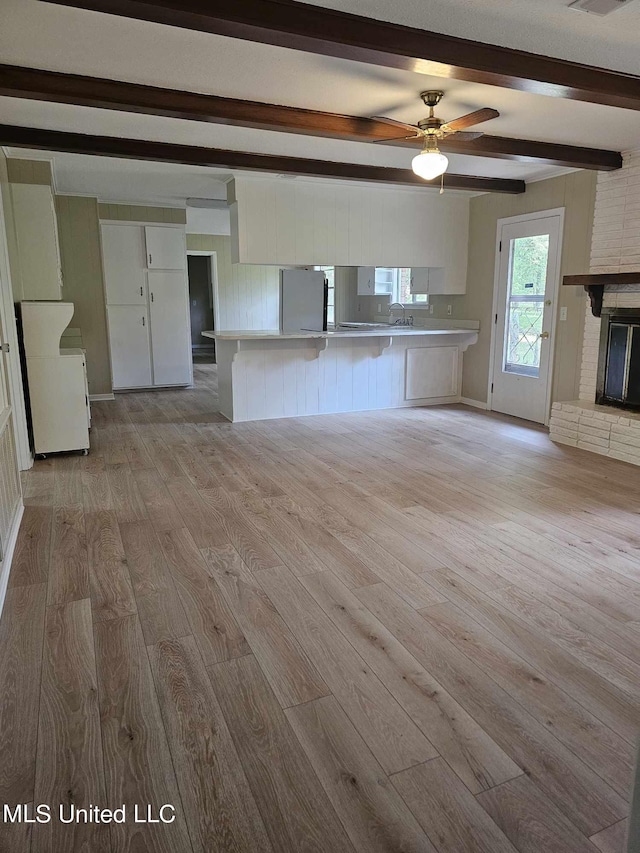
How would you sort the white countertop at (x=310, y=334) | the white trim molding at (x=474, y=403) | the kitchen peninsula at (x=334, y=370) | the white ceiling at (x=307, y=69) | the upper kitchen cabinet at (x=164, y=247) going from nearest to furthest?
the white ceiling at (x=307, y=69) < the white countertop at (x=310, y=334) < the kitchen peninsula at (x=334, y=370) < the white trim molding at (x=474, y=403) < the upper kitchen cabinet at (x=164, y=247)

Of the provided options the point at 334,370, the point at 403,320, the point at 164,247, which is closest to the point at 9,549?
the point at 334,370

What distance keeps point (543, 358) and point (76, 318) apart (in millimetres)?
5446

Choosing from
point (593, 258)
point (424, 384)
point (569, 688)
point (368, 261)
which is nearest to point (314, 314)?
point (368, 261)

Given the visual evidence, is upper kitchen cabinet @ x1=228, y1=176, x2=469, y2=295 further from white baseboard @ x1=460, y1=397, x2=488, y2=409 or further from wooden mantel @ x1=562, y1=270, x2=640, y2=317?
wooden mantel @ x1=562, y1=270, x2=640, y2=317

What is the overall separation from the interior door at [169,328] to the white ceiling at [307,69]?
141 inches

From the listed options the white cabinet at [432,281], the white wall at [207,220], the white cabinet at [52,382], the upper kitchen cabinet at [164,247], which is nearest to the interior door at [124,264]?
the upper kitchen cabinet at [164,247]

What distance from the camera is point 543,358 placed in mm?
5820

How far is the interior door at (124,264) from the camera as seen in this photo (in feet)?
24.5

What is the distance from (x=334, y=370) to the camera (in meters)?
6.36

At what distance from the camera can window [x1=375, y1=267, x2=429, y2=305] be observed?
25.7 feet

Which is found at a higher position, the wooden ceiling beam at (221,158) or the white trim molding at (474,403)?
the wooden ceiling beam at (221,158)

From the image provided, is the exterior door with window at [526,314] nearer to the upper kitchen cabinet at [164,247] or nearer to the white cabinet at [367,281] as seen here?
the white cabinet at [367,281]

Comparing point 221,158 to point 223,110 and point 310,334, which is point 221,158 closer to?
point 223,110

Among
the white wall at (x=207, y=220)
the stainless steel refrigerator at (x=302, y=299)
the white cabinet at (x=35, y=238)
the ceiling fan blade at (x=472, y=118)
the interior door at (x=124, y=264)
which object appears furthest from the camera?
the white wall at (x=207, y=220)
